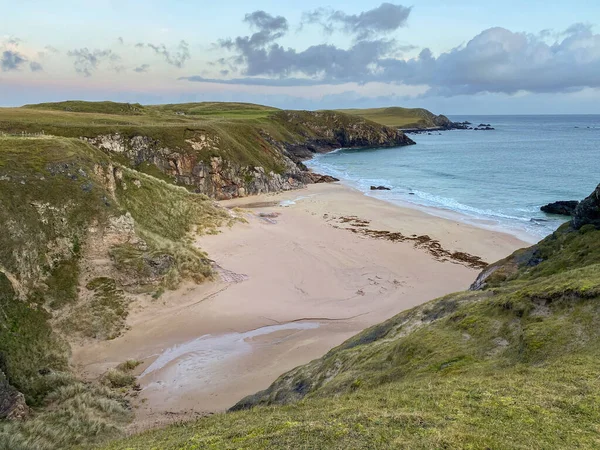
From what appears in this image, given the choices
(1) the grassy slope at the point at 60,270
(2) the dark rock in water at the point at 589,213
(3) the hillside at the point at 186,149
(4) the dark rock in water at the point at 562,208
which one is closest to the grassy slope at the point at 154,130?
(3) the hillside at the point at 186,149

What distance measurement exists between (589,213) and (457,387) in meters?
13.7

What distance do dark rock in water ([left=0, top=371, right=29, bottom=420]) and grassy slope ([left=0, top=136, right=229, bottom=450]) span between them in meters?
0.63

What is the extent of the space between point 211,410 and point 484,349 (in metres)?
10.9

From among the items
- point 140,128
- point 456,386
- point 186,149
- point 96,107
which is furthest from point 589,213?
point 96,107

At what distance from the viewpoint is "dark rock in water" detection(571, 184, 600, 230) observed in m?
17.8

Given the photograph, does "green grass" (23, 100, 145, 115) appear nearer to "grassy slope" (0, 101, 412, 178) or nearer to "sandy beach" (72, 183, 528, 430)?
"grassy slope" (0, 101, 412, 178)

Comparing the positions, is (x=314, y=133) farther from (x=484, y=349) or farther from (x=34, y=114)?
(x=484, y=349)

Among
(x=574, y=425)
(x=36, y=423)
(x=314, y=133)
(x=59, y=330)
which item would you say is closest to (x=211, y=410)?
(x=36, y=423)

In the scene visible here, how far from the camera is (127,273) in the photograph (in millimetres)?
25625

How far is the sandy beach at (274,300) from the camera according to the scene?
18938mm

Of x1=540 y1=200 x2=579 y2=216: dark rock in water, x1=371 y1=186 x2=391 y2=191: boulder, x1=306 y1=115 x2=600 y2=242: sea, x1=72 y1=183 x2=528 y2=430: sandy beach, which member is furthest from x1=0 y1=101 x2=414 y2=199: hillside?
x1=540 y1=200 x2=579 y2=216: dark rock in water

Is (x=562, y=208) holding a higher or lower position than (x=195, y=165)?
lower

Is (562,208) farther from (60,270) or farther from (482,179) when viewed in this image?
(60,270)

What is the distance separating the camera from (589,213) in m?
18.1
